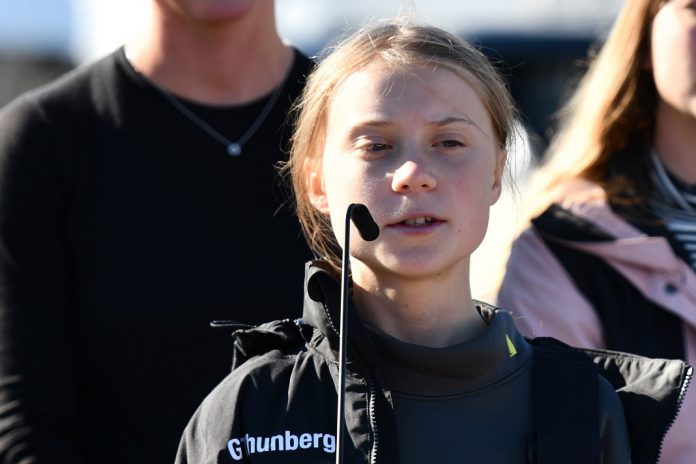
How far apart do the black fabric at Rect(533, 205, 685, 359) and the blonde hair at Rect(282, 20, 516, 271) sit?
591 millimetres

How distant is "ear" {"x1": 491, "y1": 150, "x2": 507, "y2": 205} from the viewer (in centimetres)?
218

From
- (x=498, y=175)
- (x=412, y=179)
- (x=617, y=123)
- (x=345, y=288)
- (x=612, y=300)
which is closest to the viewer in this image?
(x=345, y=288)

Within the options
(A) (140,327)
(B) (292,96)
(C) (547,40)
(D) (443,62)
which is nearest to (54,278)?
(A) (140,327)

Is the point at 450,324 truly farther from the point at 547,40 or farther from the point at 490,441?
the point at 547,40

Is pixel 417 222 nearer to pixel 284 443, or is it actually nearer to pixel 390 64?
pixel 390 64

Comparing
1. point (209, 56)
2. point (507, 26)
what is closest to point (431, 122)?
point (209, 56)

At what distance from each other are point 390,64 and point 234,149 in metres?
0.57

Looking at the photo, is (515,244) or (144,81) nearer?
(144,81)

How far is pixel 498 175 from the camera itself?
221 centimetres

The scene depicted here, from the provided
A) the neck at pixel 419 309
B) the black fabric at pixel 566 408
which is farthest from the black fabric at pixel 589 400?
the neck at pixel 419 309

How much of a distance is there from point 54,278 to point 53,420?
26 cm

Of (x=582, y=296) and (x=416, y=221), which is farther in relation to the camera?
(x=582, y=296)

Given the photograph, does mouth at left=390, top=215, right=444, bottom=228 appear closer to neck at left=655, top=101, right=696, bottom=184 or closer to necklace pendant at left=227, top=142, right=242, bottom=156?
necklace pendant at left=227, top=142, right=242, bottom=156

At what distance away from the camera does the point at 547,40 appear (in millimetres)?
10898
